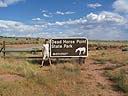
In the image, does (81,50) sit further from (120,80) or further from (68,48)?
(120,80)

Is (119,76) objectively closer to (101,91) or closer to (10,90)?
(101,91)

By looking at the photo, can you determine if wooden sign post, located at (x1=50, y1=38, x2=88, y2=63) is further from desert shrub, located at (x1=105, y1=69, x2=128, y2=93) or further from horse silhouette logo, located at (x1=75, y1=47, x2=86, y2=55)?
desert shrub, located at (x1=105, y1=69, x2=128, y2=93)

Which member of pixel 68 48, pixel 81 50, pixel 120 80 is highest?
pixel 68 48

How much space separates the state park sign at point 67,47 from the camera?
26.3 metres

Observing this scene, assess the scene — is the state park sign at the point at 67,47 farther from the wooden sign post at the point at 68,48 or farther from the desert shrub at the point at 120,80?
the desert shrub at the point at 120,80

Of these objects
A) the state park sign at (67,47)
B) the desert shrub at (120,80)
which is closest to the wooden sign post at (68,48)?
the state park sign at (67,47)

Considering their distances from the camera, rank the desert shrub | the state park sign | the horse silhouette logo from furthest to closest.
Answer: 1. the horse silhouette logo
2. the state park sign
3. the desert shrub

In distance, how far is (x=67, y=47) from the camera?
2647 centimetres

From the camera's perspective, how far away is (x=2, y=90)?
12.3 meters

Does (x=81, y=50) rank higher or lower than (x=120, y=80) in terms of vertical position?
higher

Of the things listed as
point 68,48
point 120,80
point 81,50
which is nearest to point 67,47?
point 68,48

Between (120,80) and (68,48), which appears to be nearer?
(120,80)

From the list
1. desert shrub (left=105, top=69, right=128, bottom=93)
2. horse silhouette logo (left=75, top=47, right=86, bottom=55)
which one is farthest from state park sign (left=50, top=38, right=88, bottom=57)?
desert shrub (left=105, top=69, right=128, bottom=93)

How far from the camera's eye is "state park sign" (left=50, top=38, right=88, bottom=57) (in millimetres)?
26266
